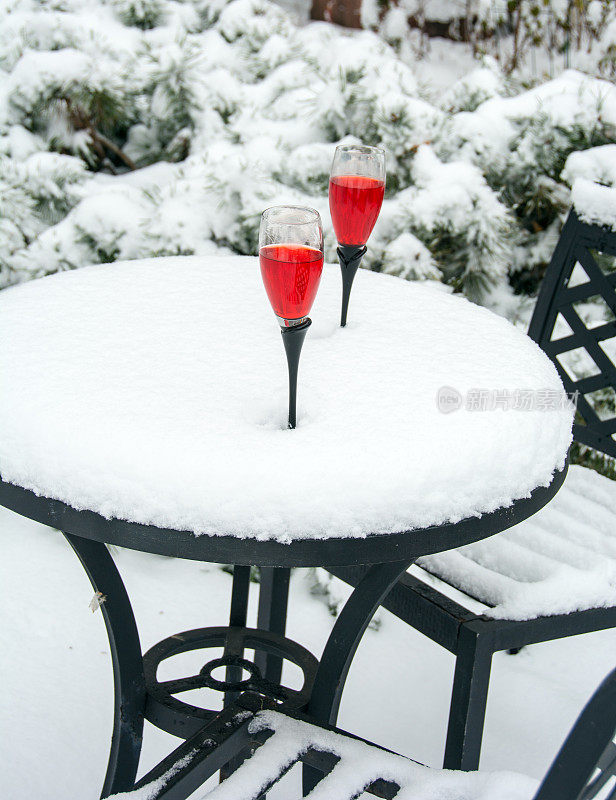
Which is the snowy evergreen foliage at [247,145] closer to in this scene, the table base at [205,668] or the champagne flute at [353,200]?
the champagne flute at [353,200]

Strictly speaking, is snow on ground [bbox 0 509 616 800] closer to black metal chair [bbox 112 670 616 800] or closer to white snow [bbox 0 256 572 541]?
black metal chair [bbox 112 670 616 800]

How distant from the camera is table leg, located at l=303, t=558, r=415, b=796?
1190mm

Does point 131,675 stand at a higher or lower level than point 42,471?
lower

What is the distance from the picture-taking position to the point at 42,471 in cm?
96

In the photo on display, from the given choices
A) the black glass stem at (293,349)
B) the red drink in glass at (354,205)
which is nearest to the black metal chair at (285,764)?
the black glass stem at (293,349)

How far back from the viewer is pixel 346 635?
1.26 m

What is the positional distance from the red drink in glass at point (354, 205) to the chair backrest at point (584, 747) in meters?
0.82

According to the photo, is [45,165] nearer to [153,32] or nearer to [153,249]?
[153,249]

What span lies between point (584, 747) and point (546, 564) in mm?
833

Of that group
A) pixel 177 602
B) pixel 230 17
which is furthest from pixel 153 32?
pixel 177 602

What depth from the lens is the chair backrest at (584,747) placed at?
67 cm

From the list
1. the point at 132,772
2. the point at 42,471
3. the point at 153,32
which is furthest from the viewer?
the point at 153,32

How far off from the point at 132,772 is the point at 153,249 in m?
1.62

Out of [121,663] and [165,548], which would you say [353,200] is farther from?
[121,663]
